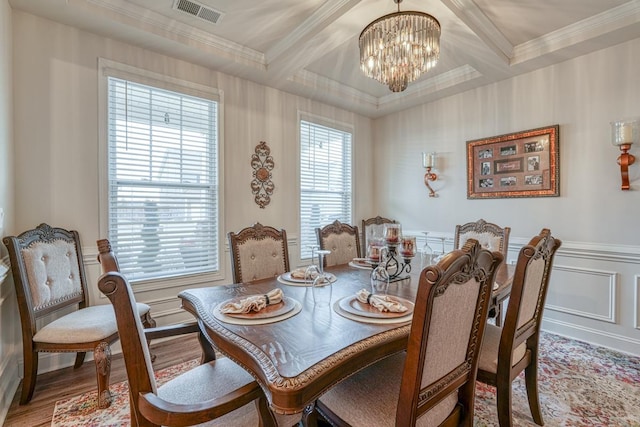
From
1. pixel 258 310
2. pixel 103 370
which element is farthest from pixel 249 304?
pixel 103 370

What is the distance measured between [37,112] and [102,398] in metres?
2.20

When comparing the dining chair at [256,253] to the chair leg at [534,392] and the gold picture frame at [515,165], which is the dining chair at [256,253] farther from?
the gold picture frame at [515,165]

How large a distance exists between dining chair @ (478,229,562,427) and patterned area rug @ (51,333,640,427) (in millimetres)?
261

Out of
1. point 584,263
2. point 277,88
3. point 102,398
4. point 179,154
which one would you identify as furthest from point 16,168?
point 584,263

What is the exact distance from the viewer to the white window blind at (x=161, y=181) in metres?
2.71

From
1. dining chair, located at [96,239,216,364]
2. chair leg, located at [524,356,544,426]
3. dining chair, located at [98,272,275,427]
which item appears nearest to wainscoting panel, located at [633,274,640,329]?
chair leg, located at [524,356,544,426]

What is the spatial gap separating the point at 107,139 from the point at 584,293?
15.6 feet

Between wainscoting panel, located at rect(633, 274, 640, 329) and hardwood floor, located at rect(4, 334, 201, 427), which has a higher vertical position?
wainscoting panel, located at rect(633, 274, 640, 329)

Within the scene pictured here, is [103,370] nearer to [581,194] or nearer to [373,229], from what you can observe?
[373,229]

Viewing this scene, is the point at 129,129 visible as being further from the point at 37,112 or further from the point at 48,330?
the point at 48,330

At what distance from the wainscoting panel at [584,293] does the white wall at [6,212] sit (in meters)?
4.66

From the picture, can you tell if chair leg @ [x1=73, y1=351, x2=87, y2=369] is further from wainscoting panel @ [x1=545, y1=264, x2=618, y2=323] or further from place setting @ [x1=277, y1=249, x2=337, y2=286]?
wainscoting panel @ [x1=545, y1=264, x2=618, y2=323]

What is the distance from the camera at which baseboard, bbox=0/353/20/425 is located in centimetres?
184

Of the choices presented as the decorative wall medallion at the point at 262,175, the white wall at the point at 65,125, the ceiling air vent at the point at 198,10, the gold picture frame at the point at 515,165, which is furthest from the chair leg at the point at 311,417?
the gold picture frame at the point at 515,165
